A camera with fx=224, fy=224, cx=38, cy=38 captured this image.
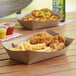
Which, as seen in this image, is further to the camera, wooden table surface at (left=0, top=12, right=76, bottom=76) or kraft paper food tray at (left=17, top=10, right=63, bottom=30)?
kraft paper food tray at (left=17, top=10, right=63, bottom=30)

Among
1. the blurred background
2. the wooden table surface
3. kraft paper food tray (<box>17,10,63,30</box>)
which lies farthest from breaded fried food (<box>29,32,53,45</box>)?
the blurred background

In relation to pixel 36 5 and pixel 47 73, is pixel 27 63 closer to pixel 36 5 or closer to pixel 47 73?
pixel 47 73

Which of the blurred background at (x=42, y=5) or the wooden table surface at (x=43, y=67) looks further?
the blurred background at (x=42, y=5)

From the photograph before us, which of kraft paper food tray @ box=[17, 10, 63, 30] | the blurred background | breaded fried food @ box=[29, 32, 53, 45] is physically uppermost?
breaded fried food @ box=[29, 32, 53, 45]

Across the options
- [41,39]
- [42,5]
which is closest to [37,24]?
[41,39]

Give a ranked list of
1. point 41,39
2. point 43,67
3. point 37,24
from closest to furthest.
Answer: point 43,67 < point 41,39 < point 37,24

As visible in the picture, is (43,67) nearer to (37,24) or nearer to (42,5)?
(37,24)

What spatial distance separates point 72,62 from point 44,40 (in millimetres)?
216

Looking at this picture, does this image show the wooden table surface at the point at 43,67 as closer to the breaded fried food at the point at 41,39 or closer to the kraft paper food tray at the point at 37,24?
the breaded fried food at the point at 41,39

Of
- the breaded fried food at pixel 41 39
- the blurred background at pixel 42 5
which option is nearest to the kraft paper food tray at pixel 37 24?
the breaded fried food at pixel 41 39

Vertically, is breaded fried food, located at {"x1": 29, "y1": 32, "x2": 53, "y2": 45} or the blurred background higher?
breaded fried food, located at {"x1": 29, "y1": 32, "x2": 53, "y2": 45}

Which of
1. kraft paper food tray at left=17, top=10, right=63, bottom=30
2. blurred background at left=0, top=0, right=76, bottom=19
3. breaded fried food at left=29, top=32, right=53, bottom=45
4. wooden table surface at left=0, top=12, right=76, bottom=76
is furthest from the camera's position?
blurred background at left=0, top=0, right=76, bottom=19

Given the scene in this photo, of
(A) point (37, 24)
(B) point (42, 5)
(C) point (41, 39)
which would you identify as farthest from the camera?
(B) point (42, 5)

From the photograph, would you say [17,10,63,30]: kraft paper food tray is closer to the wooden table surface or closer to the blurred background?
the wooden table surface
